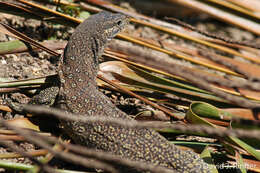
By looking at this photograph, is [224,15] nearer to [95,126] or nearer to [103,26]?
[103,26]

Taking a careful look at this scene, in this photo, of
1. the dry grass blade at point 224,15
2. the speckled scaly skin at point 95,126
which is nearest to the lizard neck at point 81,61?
the speckled scaly skin at point 95,126

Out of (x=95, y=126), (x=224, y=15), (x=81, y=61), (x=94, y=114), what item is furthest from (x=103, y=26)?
(x=224, y=15)

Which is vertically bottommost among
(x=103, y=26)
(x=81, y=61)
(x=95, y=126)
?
(x=95, y=126)

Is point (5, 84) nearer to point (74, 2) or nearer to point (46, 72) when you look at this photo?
point (46, 72)

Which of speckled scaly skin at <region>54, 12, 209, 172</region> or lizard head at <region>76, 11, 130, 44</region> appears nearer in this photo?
speckled scaly skin at <region>54, 12, 209, 172</region>

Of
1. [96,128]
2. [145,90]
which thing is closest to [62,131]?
[96,128]

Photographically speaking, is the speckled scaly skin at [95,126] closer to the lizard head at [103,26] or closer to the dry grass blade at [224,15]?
the lizard head at [103,26]

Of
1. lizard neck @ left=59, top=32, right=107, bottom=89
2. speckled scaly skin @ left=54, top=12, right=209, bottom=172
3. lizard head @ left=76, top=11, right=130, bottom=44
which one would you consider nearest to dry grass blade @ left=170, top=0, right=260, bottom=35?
lizard head @ left=76, top=11, right=130, bottom=44

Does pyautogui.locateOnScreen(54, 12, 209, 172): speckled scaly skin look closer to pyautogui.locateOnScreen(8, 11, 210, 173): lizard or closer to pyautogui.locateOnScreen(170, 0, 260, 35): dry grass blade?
pyautogui.locateOnScreen(8, 11, 210, 173): lizard
